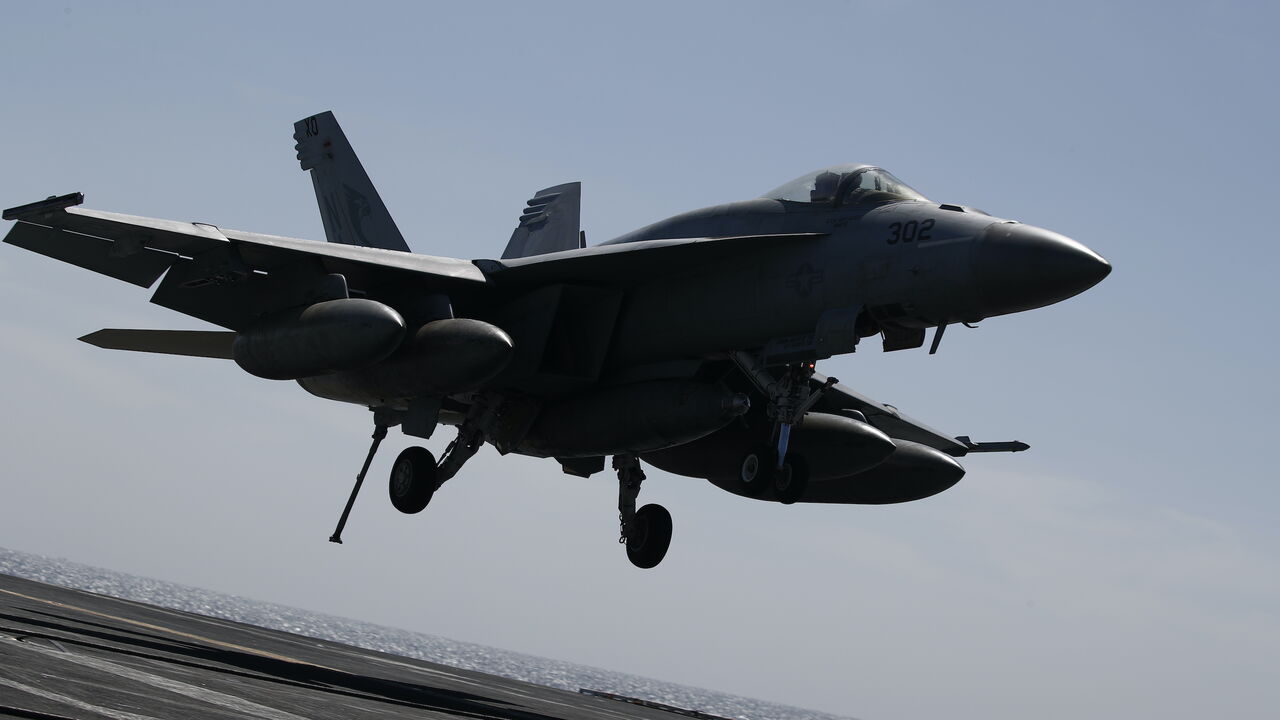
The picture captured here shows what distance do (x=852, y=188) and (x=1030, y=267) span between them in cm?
279

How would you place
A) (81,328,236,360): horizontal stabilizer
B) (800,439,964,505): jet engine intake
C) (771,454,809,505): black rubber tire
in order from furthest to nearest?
(800,439,964,505): jet engine intake
(81,328,236,360): horizontal stabilizer
(771,454,809,505): black rubber tire

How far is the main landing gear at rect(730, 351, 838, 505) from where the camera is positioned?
1505 centimetres

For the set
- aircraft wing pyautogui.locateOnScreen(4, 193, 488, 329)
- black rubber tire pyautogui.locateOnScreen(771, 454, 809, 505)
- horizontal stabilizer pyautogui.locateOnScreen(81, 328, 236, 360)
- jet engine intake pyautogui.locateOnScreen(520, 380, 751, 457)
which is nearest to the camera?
A: black rubber tire pyautogui.locateOnScreen(771, 454, 809, 505)

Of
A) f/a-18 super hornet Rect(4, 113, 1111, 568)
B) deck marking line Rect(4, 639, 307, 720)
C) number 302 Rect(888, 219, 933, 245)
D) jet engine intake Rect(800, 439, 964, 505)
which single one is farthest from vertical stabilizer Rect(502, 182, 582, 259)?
deck marking line Rect(4, 639, 307, 720)

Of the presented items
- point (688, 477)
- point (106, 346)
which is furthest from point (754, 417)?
point (106, 346)

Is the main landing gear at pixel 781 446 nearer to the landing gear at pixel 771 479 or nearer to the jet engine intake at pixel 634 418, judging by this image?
the landing gear at pixel 771 479

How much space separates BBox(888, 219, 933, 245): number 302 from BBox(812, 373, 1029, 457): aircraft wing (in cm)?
666

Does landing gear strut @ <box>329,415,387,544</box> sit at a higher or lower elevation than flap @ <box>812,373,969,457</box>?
lower

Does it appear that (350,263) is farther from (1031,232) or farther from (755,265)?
(1031,232)

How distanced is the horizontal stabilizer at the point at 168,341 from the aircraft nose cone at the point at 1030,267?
38.6ft

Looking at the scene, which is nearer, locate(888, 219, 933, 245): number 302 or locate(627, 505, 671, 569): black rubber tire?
locate(888, 219, 933, 245): number 302

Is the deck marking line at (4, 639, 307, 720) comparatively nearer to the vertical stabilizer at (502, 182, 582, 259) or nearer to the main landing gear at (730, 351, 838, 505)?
the main landing gear at (730, 351, 838, 505)

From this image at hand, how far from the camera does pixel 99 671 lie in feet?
32.7

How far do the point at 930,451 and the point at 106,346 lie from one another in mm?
13473
